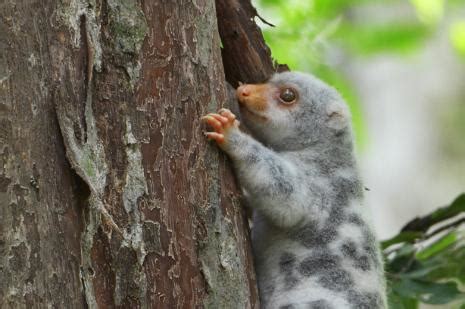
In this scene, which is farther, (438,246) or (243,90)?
(438,246)

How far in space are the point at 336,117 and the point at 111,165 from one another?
1862mm

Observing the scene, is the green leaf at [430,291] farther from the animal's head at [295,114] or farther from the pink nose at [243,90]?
the pink nose at [243,90]

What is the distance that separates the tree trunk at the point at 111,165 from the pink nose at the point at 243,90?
0.86 m

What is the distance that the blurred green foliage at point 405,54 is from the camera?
Result: 188 inches

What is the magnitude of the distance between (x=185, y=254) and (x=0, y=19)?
119 centimetres

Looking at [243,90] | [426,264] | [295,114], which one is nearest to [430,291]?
[426,264]

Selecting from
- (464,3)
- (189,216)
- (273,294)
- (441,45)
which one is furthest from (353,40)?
(441,45)

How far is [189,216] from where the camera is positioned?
3.57 meters

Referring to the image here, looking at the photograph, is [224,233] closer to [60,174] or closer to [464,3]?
[60,174]

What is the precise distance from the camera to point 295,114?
491 centimetres

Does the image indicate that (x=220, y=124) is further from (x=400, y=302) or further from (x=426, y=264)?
(x=426, y=264)

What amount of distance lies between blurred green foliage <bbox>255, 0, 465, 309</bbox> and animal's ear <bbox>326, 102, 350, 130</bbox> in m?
0.77

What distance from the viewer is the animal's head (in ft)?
15.8

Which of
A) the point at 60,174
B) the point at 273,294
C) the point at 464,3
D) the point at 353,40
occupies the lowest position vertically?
the point at 273,294
